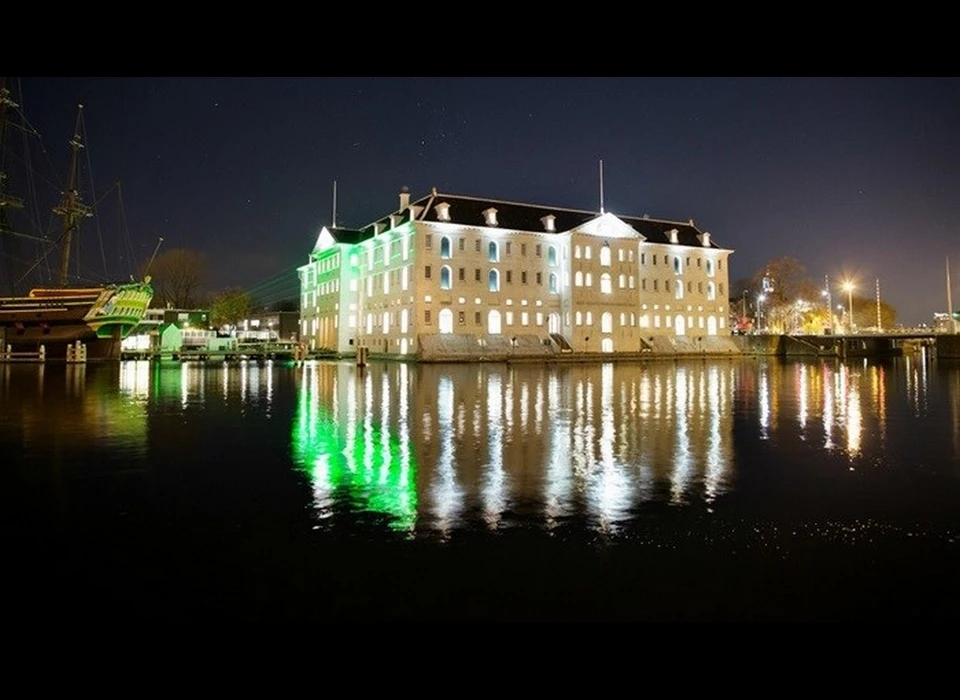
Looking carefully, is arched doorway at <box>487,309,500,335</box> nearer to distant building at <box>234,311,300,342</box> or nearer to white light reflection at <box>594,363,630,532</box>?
distant building at <box>234,311,300,342</box>

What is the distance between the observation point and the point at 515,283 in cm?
6819

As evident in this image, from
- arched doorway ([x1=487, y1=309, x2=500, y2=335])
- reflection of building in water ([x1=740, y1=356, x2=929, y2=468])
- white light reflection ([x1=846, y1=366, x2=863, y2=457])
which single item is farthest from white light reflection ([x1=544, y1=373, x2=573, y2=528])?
arched doorway ([x1=487, y1=309, x2=500, y2=335])

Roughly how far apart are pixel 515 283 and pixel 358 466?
58993 mm

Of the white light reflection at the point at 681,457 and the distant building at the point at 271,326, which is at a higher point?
the distant building at the point at 271,326

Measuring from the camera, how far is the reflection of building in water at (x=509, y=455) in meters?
7.92

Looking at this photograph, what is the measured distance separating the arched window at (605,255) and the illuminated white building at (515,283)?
113 millimetres

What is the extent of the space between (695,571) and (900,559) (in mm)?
2080

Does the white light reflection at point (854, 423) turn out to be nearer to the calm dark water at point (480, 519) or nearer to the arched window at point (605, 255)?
the calm dark water at point (480, 519)

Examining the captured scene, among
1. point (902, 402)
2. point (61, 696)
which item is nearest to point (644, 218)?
point (902, 402)

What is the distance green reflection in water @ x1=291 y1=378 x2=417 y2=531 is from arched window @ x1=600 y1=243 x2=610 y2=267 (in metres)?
58.6

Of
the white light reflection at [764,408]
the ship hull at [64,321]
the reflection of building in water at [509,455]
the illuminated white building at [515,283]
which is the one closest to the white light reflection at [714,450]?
the reflection of building in water at [509,455]

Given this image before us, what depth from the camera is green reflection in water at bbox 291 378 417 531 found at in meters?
7.82

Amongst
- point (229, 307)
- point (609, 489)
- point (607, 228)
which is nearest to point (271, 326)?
point (229, 307)

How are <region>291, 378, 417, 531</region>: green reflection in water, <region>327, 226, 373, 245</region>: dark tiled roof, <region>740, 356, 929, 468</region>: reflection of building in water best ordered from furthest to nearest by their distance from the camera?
<region>327, 226, 373, 245</region>: dark tiled roof < <region>740, 356, 929, 468</region>: reflection of building in water < <region>291, 378, 417, 531</region>: green reflection in water
